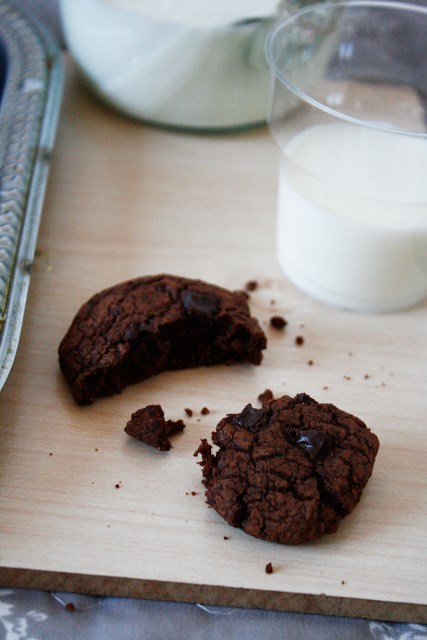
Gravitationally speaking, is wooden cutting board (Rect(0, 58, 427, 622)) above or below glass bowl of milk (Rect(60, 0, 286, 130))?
below

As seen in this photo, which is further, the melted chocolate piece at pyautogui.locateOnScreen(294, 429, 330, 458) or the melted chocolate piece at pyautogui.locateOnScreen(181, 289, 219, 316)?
the melted chocolate piece at pyautogui.locateOnScreen(181, 289, 219, 316)

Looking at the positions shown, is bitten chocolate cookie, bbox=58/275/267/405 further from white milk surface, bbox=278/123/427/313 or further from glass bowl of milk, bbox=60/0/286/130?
glass bowl of milk, bbox=60/0/286/130

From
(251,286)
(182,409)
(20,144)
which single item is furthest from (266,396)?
(20,144)

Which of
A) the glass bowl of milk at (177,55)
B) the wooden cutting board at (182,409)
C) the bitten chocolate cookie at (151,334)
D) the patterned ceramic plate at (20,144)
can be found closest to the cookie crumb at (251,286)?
the wooden cutting board at (182,409)

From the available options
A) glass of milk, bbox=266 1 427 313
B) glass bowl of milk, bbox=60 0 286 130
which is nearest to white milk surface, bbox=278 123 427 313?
glass of milk, bbox=266 1 427 313

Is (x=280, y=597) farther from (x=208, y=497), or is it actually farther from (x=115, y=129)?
(x=115, y=129)
